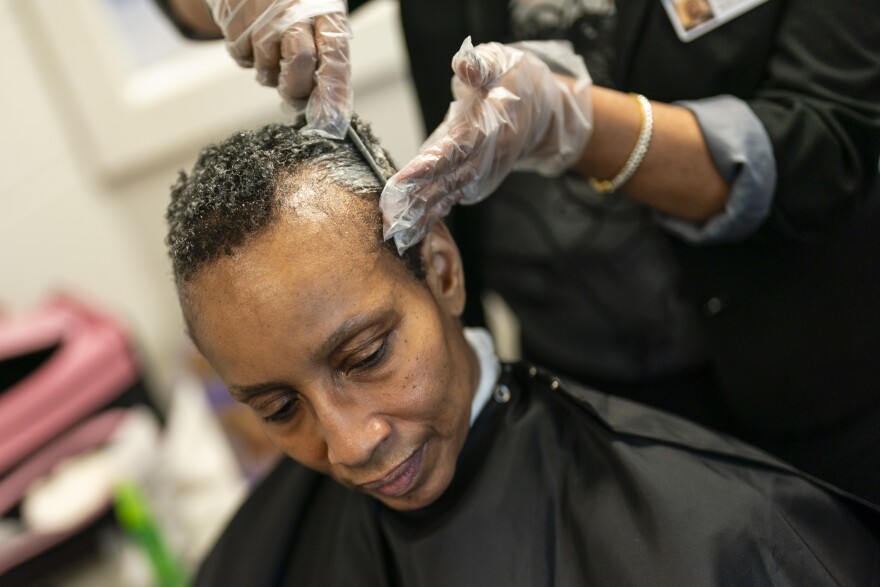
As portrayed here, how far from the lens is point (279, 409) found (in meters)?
0.81

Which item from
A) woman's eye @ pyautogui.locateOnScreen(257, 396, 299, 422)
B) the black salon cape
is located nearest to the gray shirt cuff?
the black salon cape

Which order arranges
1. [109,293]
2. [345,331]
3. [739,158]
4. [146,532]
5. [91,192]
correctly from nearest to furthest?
[345,331] < [739,158] < [146,532] < [91,192] < [109,293]

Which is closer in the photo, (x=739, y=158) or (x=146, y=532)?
(x=739, y=158)

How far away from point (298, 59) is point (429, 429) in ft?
1.36

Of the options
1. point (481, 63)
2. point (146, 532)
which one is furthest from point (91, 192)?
point (481, 63)

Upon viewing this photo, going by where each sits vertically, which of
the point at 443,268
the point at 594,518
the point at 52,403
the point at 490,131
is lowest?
the point at 52,403

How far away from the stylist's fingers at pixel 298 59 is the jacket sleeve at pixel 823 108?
0.49 meters

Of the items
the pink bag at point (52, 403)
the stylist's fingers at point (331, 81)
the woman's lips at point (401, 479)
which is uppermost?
the stylist's fingers at point (331, 81)

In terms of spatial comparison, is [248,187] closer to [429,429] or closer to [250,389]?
[250,389]

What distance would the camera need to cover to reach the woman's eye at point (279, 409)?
80 centimetres

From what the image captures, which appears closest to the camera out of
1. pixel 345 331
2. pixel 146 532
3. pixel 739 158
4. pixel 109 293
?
pixel 345 331

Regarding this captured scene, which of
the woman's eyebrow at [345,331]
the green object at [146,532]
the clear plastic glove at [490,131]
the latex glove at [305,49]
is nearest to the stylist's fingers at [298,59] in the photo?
the latex glove at [305,49]

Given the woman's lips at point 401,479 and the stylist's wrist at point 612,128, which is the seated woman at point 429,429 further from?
the stylist's wrist at point 612,128

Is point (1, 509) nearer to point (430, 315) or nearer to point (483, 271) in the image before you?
point (483, 271)
